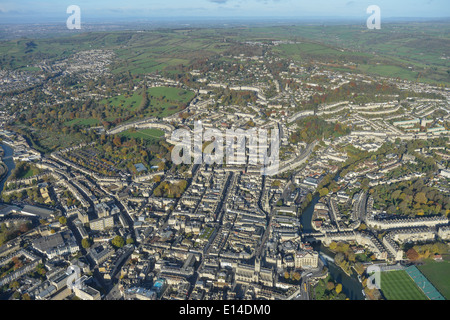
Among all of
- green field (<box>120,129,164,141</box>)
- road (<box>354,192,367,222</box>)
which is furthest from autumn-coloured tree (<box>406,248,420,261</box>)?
green field (<box>120,129,164,141</box>)

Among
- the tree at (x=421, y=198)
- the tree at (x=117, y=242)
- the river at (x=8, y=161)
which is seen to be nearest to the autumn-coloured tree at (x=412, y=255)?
the tree at (x=421, y=198)

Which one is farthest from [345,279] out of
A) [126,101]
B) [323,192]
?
[126,101]

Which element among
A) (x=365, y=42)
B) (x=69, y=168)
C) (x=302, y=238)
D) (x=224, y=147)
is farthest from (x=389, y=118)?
(x=365, y=42)

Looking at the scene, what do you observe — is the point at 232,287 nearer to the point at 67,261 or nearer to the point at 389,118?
the point at 67,261

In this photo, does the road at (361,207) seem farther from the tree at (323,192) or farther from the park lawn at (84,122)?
the park lawn at (84,122)

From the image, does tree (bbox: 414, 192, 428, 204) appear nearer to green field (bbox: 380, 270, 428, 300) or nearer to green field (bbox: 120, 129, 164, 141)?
green field (bbox: 380, 270, 428, 300)

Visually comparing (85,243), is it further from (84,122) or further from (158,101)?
(158,101)
